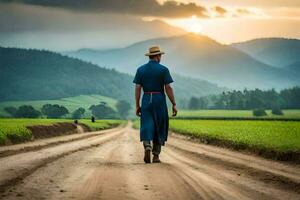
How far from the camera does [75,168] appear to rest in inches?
543

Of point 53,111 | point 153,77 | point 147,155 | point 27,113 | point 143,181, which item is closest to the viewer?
point 143,181

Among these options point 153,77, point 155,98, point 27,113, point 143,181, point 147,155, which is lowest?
point 143,181

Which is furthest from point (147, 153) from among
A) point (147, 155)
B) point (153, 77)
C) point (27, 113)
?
point (27, 113)

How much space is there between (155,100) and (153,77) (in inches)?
25.2

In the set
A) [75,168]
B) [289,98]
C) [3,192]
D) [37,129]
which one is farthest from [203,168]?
[289,98]

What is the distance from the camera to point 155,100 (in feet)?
53.3

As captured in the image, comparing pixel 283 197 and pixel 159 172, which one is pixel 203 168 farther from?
pixel 283 197

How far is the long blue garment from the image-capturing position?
16.2 metres

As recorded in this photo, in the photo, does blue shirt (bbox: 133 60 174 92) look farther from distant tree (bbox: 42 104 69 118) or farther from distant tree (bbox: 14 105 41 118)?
distant tree (bbox: 42 104 69 118)

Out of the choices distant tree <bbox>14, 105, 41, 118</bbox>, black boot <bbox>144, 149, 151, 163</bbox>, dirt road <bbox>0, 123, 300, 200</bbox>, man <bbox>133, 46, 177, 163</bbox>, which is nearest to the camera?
dirt road <bbox>0, 123, 300, 200</bbox>

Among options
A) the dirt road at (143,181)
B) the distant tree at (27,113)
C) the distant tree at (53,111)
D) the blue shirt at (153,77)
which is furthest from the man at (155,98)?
the distant tree at (53,111)

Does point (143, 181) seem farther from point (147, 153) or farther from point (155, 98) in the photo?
point (155, 98)

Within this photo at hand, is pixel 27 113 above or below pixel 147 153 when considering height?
above

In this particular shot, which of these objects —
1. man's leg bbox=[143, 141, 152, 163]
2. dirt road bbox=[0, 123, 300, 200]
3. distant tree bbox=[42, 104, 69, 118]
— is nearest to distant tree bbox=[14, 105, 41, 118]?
distant tree bbox=[42, 104, 69, 118]
